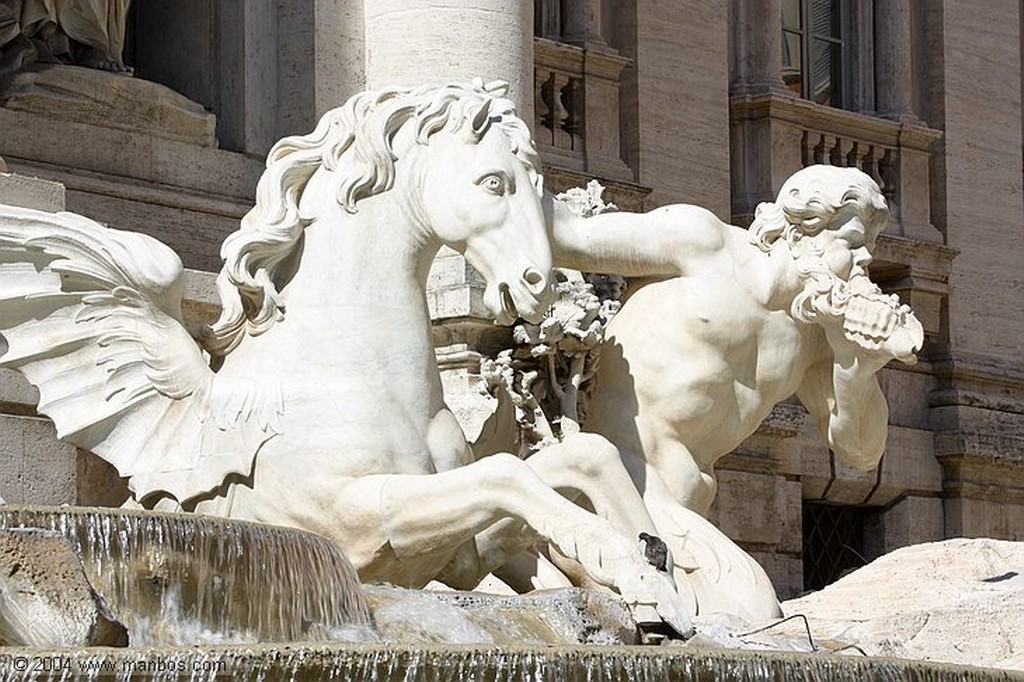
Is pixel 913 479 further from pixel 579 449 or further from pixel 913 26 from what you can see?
pixel 579 449

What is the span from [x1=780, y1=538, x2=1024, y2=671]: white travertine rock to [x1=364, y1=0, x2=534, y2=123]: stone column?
2.56 meters

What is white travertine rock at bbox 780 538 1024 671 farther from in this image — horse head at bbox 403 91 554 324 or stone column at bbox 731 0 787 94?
Answer: stone column at bbox 731 0 787 94

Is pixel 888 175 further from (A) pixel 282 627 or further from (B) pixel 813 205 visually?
(A) pixel 282 627

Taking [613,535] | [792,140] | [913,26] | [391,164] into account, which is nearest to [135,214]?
[391,164]

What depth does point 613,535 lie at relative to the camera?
29.7ft

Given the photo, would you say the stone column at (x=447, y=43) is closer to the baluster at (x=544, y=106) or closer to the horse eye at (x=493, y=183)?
the horse eye at (x=493, y=183)

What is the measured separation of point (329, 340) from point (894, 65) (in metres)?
11.2

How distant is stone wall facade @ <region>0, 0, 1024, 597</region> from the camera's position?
13703mm

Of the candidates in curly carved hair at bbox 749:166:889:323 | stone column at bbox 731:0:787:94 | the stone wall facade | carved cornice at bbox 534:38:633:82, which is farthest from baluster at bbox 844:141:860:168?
curly carved hair at bbox 749:166:889:323

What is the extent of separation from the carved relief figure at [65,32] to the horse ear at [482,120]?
4.49 metres

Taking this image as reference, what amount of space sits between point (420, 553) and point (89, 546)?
4.73 ft

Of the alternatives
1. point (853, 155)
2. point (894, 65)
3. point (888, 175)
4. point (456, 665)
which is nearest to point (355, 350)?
point (456, 665)

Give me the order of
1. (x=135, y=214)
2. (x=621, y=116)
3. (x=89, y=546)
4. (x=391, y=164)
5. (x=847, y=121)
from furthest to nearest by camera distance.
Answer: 1. (x=847, y=121)
2. (x=621, y=116)
3. (x=135, y=214)
4. (x=391, y=164)
5. (x=89, y=546)

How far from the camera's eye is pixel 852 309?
10445mm
